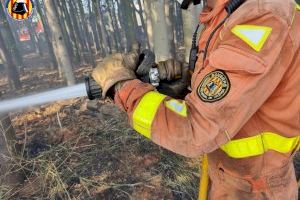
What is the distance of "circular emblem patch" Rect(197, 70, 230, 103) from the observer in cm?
134

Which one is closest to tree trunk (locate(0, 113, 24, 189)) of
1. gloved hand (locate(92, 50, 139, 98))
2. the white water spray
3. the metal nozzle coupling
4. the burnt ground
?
the burnt ground

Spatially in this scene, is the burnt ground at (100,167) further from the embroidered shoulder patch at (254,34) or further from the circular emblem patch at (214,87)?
the embroidered shoulder patch at (254,34)

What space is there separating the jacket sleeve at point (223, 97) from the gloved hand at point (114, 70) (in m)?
0.30

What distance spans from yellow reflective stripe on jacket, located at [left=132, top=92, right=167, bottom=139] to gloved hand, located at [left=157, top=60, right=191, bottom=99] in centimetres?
48

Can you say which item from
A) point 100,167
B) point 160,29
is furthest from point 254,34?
point 160,29

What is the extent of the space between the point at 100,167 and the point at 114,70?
8.00 feet

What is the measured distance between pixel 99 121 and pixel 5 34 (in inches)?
469

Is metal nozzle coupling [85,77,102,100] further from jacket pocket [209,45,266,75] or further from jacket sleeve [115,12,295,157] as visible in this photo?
jacket pocket [209,45,266,75]

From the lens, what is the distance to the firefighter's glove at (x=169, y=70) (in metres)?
2.07

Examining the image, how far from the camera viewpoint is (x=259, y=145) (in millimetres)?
1656

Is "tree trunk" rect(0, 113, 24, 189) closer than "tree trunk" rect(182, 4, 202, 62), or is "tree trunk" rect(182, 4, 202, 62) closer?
"tree trunk" rect(0, 113, 24, 189)

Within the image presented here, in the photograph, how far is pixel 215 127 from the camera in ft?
4.52

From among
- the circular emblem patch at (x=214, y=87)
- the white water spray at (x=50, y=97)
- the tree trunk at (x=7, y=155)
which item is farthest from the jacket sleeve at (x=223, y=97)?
the tree trunk at (x=7, y=155)

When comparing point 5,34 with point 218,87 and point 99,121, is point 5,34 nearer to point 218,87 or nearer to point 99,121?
point 99,121
